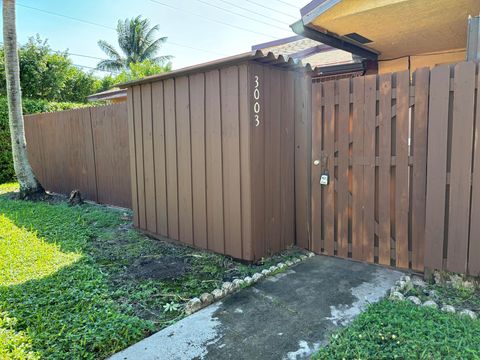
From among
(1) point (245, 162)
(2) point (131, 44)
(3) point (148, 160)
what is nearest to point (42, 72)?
(2) point (131, 44)

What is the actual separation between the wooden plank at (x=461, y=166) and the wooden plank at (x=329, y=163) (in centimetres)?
116

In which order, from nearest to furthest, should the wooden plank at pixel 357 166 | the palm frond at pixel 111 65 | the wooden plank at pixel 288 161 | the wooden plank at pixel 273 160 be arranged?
the wooden plank at pixel 357 166 < the wooden plank at pixel 273 160 < the wooden plank at pixel 288 161 < the palm frond at pixel 111 65

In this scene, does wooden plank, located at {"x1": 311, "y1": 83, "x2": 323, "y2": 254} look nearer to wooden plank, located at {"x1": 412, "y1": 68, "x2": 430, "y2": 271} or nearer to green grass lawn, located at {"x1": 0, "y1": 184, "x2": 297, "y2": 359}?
green grass lawn, located at {"x1": 0, "y1": 184, "x2": 297, "y2": 359}

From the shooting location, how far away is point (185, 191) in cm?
457

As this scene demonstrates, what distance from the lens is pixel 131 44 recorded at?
86.0 ft

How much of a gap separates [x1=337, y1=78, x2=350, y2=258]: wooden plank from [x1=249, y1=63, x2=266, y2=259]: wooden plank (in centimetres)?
82

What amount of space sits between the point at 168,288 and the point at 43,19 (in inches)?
892

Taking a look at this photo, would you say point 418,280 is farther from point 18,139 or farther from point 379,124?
point 18,139

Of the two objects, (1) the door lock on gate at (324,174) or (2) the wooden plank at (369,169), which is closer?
(2) the wooden plank at (369,169)

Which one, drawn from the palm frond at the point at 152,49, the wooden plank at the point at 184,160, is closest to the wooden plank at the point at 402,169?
the wooden plank at the point at 184,160

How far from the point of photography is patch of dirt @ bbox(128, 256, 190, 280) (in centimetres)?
371

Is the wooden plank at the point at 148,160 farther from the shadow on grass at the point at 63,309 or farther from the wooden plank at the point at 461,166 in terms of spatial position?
the wooden plank at the point at 461,166

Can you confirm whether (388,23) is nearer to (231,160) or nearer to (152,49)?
(231,160)

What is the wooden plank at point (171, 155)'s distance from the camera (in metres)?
4.57
